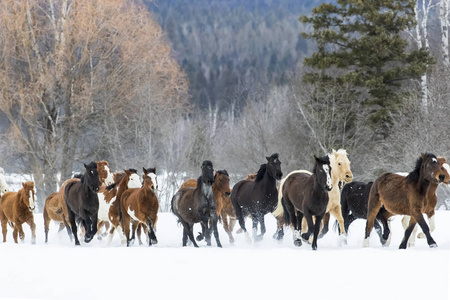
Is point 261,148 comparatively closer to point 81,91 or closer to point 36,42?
point 81,91

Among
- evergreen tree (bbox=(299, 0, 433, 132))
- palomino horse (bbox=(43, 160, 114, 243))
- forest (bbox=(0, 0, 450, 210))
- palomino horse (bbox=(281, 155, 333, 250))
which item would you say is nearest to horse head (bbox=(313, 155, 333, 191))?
palomino horse (bbox=(281, 155, 333, 250))

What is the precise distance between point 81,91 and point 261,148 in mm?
8416

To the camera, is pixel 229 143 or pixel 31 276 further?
pixel 229 143

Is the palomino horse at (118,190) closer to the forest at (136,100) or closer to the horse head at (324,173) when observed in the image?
the horse head at (324,173)

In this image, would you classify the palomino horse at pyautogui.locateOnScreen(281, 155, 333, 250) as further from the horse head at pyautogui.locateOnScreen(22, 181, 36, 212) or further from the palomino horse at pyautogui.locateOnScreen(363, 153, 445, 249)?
the horse head at pyautogui.locateOnScreen(22, 181, 36, 212)

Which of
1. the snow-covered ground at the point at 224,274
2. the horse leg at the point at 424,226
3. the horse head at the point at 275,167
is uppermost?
the horse head at the point at 275,167

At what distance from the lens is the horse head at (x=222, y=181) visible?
12.7 metres

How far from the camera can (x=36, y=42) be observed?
27.9m

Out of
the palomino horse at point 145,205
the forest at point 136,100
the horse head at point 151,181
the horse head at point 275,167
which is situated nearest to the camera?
the horse head at point 151,181

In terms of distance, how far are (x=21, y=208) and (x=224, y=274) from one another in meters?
7.19

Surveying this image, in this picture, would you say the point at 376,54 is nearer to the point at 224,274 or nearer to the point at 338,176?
the point at 338,176

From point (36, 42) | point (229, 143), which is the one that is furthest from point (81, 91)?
point (229, 143)

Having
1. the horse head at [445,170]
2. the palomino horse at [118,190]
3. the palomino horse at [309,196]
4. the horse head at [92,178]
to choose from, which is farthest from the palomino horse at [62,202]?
the horse head at [445,170]

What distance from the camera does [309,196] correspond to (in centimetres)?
1088
